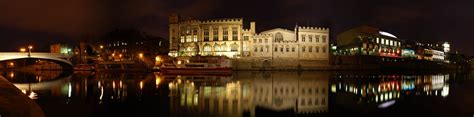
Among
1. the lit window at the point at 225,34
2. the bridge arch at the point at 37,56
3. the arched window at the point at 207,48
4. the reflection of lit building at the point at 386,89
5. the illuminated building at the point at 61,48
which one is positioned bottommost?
the reflection of lit building at the point at 386,89

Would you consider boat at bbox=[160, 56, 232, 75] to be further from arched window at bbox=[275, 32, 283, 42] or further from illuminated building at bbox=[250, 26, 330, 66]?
arched window at bbox=[275, 32, 283, 42]

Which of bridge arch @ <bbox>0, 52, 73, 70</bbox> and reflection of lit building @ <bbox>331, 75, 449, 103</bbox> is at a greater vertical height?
bridge arch @ <bbox>0, 52, 73, 70</bbox>

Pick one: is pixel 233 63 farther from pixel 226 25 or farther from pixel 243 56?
pixel 226 25

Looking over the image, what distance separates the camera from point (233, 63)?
67.1 metres

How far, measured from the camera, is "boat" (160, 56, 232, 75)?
190ft

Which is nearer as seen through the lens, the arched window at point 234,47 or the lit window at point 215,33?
the arched window at point 234,47

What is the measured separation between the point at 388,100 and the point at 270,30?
162ft

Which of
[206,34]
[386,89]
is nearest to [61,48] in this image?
[206,34]

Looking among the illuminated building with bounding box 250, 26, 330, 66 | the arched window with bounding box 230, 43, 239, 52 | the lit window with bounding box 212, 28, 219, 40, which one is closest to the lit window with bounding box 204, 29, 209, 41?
the lit window with bounding box 212, 28, 219, 40

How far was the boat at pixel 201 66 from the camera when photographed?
190ft

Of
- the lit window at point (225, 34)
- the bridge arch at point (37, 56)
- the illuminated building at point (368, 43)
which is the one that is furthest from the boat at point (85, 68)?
the illuminated building at point (368, 43)

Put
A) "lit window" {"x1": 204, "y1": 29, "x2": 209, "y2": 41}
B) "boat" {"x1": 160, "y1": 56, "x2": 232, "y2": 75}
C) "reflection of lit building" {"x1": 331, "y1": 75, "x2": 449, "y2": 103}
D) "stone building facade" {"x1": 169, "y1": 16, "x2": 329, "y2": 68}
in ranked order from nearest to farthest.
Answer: "reflection of lit building" {"x1": 331, "y1": 75, "x2": 449, "y2": 103} → "boat" {"x1": 160, "y1": 56, "x2": 232, "y2": 75} → "stone building facade" {"x1": 169, "y1": 16, "x2": 329, "y2": 68} → "lit window" {"x1": 204, "y1": 29, "x2": 209, "y2": 41}

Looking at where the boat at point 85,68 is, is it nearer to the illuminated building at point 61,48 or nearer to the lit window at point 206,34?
the lit window at point 206,34

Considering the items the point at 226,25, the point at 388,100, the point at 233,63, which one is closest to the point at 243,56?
the point at 233,63
